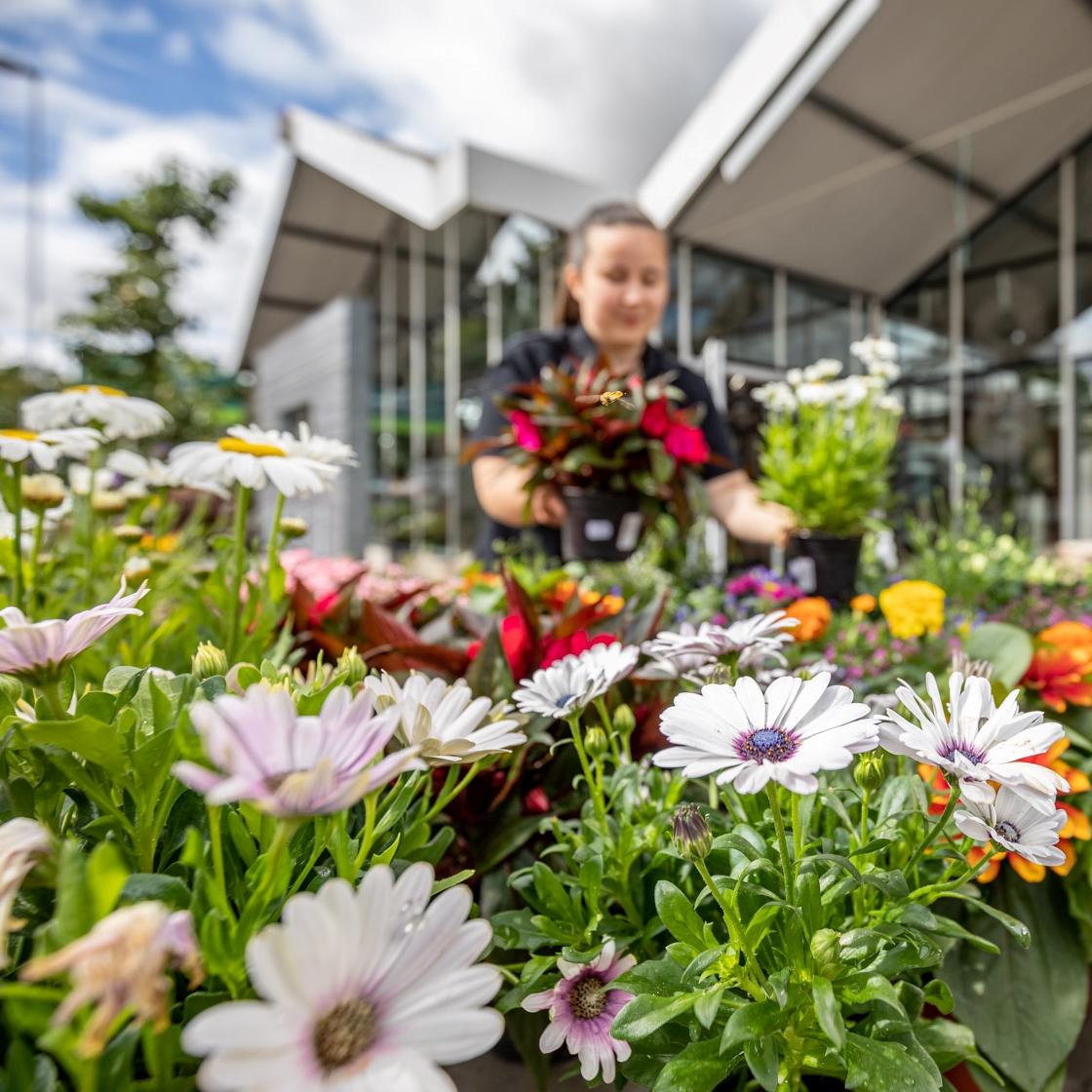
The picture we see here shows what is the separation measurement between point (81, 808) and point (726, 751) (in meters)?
0.32

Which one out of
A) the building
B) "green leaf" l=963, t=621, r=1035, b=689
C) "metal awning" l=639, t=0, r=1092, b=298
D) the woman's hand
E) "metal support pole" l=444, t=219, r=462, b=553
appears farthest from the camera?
"metal support pole" l=444, t=219, r=462, b=553

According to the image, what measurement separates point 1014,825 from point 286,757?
13.2 inches

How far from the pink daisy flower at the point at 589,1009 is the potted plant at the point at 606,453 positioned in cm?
70

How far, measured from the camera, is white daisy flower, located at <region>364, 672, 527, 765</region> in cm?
34

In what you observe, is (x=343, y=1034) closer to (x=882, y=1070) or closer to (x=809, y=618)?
(x=882, y=1070)

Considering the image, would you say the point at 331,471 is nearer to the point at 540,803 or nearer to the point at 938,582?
the point at 540,803

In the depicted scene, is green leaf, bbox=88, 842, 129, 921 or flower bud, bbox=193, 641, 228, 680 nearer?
green leaf, bbox=88, 842, 129, 921

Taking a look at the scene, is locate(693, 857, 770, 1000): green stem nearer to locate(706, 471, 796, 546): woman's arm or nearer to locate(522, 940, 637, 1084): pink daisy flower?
locate(522, 940, 637, 1084): pink daisy flower

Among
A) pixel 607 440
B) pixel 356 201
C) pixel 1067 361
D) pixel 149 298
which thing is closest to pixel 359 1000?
pixel 607 440

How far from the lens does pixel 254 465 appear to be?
58 cm

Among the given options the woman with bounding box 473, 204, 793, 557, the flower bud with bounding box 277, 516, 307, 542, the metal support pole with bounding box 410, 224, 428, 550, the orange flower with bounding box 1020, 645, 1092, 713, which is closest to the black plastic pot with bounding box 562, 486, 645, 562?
the woman with bounding box 473, 204, 793, 557

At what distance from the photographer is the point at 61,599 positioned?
71 centimetres

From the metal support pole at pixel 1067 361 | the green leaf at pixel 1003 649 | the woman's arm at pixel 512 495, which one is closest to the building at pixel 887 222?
the metal support pole at pixel 1067 361

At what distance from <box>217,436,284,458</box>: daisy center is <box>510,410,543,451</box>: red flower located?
1.60 feet
